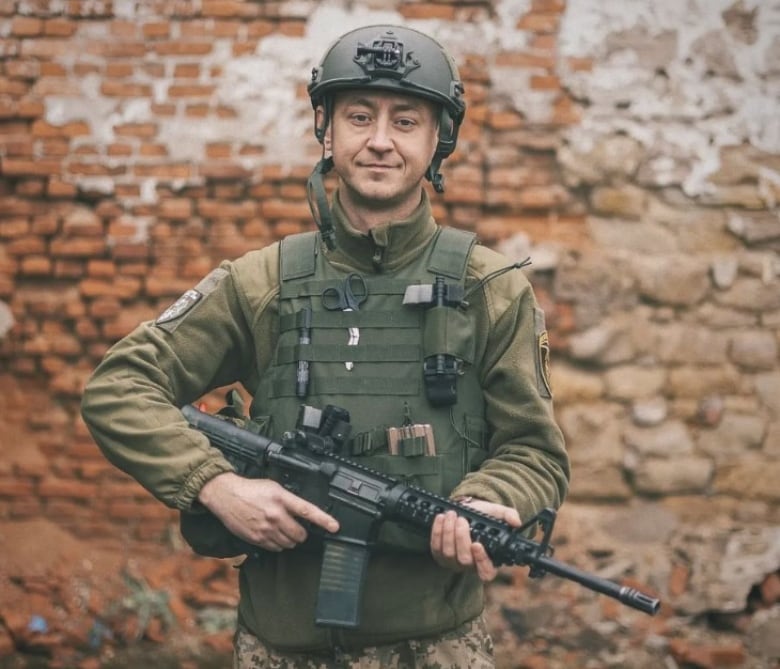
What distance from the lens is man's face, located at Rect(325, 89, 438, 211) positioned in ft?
8.69

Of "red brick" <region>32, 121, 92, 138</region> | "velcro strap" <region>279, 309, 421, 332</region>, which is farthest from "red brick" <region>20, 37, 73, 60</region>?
"velcro strap" <region>279, 309, 421, 332</region>

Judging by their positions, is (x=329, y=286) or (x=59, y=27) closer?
(x=329, y=286)

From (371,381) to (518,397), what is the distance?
320 millimetres

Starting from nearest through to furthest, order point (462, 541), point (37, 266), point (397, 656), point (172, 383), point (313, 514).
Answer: point (462, 541)
point (313, 514)
point (397, 656)
point (172, 383)
point (37, 266)

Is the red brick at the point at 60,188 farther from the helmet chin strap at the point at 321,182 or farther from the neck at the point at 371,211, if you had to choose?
the neck at the point at 371,211

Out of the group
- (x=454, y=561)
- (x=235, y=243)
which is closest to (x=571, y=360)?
(x=235, y=243)

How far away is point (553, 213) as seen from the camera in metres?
4.94

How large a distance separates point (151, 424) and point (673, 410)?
2839mm

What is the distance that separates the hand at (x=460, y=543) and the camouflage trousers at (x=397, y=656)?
0.85 ft

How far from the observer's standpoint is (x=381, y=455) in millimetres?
2592

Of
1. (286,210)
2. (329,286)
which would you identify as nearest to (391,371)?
(329,286)

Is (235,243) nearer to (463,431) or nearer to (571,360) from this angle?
(571,360)

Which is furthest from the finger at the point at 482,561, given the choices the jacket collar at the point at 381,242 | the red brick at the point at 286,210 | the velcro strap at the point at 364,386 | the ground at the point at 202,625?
the red brick at the point at 286,210

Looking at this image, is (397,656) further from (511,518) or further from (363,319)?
(363,319)
